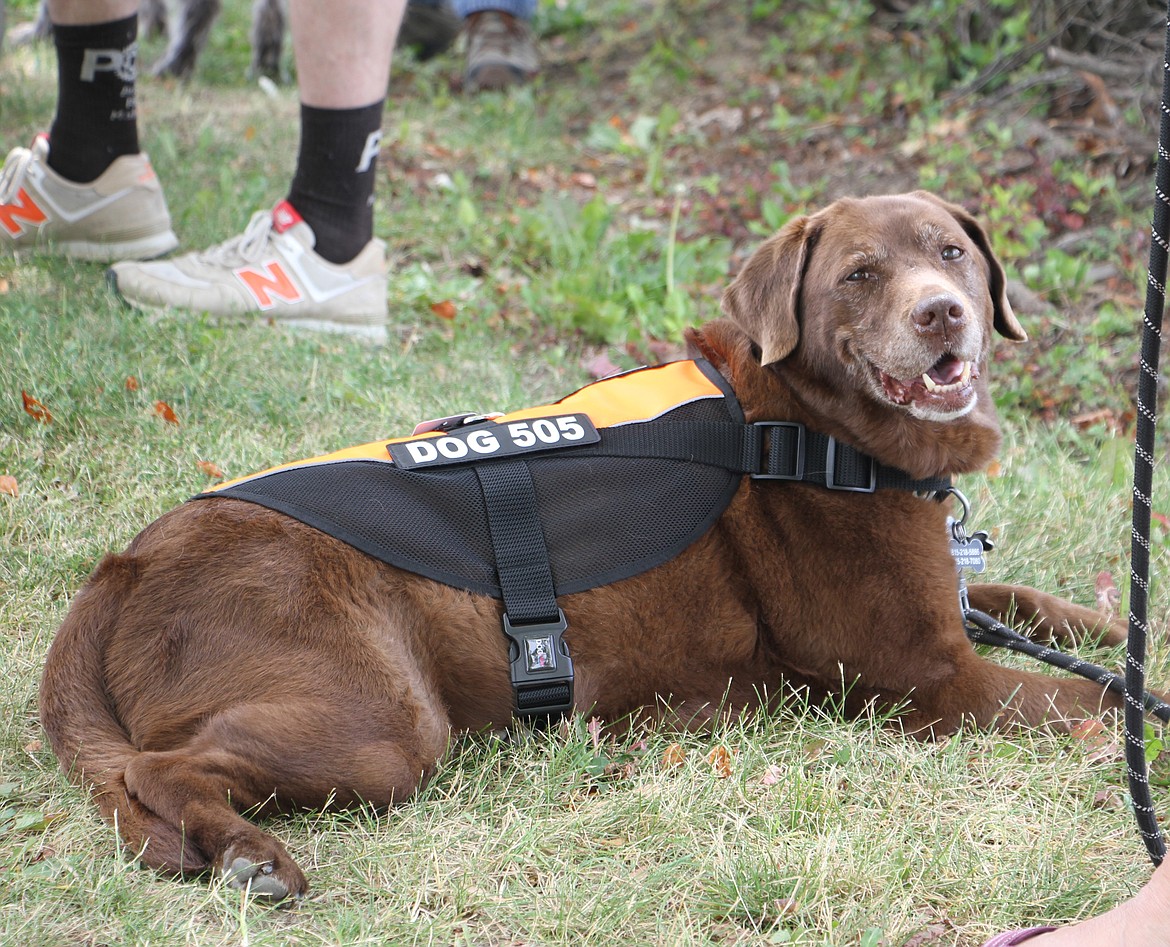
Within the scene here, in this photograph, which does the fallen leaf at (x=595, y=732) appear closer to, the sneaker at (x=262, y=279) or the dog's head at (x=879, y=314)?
the dog's head at (x=879, y=314)

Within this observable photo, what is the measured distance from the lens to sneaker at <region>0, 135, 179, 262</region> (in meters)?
4.64

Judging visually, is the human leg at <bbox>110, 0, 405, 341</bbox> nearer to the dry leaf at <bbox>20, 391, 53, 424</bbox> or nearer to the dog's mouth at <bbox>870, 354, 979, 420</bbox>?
the dry leaf at <bbox>20, 391, 53, 424</bbox>

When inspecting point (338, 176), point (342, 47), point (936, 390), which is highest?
point (342, 47)

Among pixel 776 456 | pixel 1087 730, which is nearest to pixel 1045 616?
pixel 1087 730

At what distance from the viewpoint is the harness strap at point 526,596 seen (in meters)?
2.57

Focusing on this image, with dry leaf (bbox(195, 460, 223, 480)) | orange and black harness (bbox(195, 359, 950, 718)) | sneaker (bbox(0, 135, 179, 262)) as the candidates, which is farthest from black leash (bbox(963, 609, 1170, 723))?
sneaker (bbox(0, 135, 179, 262))

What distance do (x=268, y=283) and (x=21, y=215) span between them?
1.05m

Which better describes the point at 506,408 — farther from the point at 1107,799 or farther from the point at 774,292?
the point at 1107,799

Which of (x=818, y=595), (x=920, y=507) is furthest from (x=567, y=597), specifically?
(x=920, y=507)

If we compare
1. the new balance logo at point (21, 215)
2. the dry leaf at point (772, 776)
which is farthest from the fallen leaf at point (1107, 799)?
the new balance logo at point (21, 215)

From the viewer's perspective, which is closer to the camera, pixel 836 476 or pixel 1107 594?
→ pixel 836 476

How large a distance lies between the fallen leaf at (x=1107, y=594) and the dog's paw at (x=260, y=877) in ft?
7.57

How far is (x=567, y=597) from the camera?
8.62 feet

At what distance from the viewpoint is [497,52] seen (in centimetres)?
834
